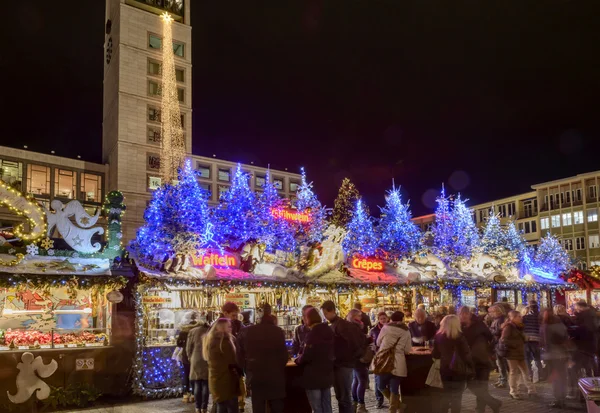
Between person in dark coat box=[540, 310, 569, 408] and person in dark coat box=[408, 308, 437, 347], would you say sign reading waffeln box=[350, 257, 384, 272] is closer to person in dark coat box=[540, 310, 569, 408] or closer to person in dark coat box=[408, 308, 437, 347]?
person in dark coat box=[408, 308, 437, 347]

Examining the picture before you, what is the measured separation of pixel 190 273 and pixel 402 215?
72.4 ft

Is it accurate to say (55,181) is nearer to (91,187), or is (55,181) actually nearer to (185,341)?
(91,187)

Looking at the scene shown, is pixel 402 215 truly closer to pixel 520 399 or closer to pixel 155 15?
pixel 520 399

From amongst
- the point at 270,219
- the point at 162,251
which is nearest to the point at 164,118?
the point at 270,219

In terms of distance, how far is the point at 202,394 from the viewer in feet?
30.2

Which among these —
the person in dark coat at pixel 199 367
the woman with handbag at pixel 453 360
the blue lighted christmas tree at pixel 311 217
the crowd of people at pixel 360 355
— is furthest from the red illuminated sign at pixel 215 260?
the blue lighted christmas tree at pixel 311 217

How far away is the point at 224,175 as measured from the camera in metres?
73.8

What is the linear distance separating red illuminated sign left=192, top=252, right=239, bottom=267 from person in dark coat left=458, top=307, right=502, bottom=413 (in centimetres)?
732

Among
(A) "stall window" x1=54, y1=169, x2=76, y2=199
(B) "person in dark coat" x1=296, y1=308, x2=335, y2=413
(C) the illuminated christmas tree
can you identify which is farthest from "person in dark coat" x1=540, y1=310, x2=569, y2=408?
(A) "stall window" x1=54, y1=169, x2=76, y2=199

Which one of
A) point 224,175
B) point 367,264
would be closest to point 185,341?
point 367,264

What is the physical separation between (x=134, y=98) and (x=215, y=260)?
42.7m

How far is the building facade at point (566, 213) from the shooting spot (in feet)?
180

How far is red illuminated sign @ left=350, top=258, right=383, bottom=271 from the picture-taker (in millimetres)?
18164

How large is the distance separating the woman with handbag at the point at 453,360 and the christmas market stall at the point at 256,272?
4.27 metres
